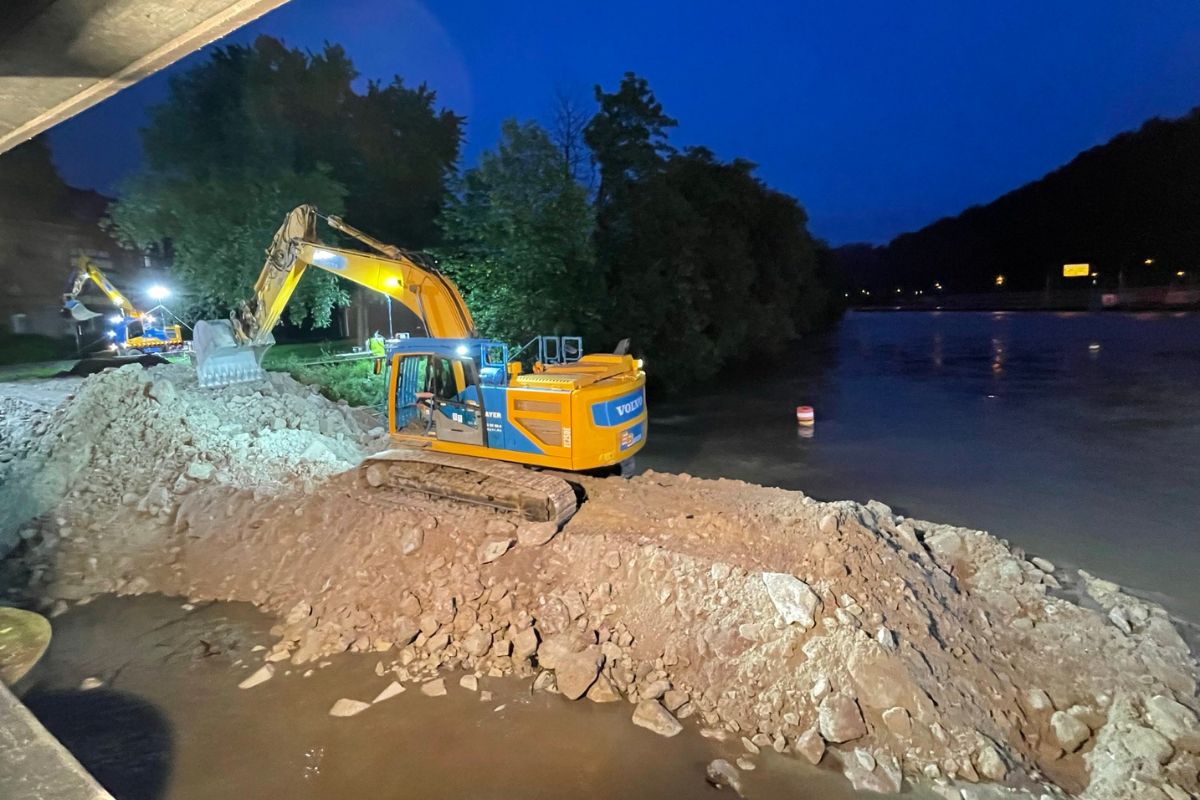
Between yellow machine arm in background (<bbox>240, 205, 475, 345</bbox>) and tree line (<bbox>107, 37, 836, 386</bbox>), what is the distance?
19.3 feet

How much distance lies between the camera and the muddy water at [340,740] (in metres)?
4.39

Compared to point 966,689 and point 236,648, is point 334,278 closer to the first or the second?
point 236,648

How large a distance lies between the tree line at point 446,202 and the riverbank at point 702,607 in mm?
8249

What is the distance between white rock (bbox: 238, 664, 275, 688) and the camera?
5449 millimetres

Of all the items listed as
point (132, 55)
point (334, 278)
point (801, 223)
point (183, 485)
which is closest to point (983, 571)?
point (132, 55)

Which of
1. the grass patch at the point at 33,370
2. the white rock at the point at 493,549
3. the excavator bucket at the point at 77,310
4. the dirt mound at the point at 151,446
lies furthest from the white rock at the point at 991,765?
the excavator bucket at the point at 77,310

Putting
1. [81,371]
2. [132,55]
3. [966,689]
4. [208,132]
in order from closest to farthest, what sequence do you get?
1. [132,55]
2. [966,689]
3. [81,371]
4. [208,132]

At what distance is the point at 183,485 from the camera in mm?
8461

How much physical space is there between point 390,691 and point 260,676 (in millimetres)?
1163

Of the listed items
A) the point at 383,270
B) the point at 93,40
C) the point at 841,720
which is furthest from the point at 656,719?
the point at 383,270

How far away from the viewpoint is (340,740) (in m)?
4.81

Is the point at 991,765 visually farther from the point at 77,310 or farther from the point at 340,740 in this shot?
the point at 77,310

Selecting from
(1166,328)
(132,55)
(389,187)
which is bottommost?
(1166,328)

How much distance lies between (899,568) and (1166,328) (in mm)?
52000
